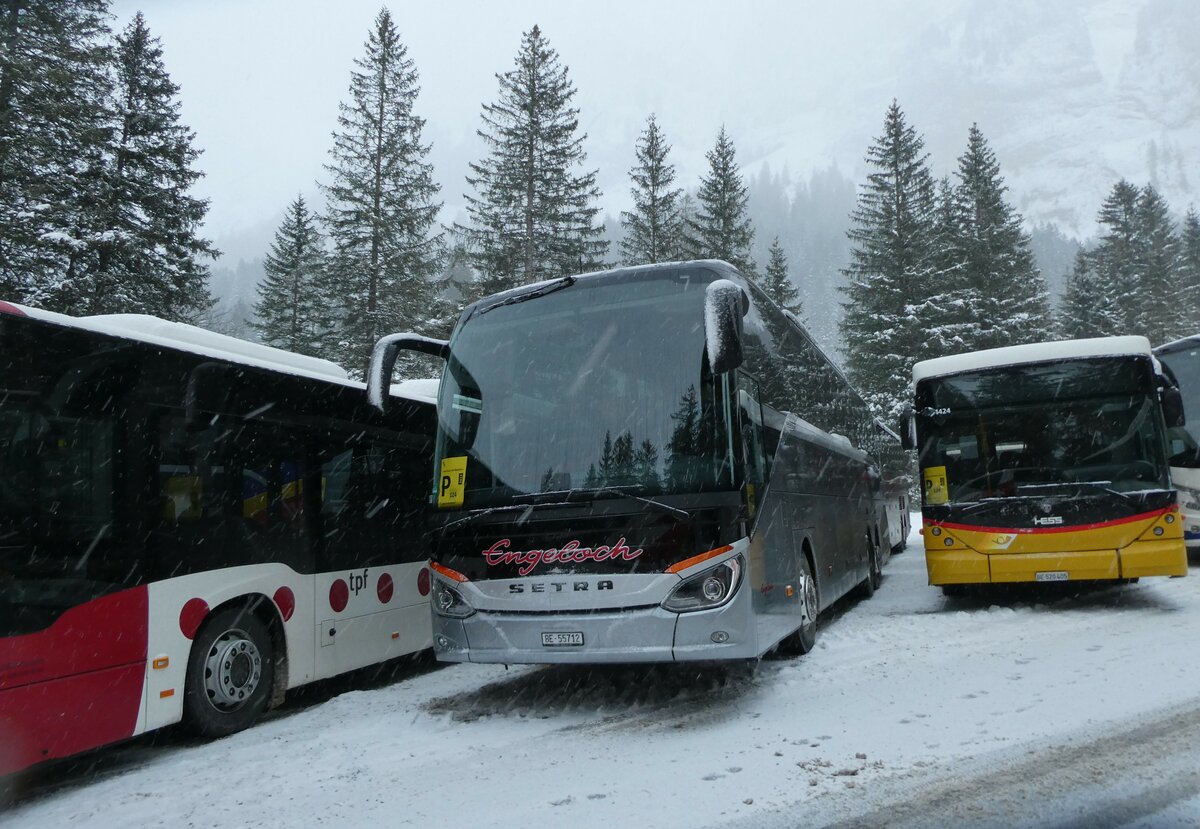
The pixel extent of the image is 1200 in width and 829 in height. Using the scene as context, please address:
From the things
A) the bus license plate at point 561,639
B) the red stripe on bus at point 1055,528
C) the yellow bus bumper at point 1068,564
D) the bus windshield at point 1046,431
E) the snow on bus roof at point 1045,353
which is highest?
the snow on bus roof at point 1045,353

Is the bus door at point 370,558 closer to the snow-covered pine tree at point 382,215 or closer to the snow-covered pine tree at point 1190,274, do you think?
the snow-covered pine tree at point 382,215

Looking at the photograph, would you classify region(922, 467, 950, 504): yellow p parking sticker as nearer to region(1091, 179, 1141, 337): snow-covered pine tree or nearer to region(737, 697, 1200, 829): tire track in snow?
region(737, 697, 1200, 829): tire track in snow

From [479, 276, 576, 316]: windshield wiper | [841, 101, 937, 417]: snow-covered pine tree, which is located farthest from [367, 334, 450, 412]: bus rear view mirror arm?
[841, 101, 937, 417]: snow-covered pine tree

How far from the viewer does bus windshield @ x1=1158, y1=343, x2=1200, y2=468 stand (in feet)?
44.8

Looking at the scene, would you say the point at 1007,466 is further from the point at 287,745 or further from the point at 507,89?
the point at 507,89

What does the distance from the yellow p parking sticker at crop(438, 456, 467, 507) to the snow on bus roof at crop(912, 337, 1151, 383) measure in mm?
6572

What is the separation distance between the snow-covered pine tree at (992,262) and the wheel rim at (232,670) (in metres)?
33.0

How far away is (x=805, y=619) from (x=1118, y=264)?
53.9 m

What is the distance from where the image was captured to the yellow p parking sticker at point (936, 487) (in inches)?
403

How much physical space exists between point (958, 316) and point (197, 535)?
113 feet

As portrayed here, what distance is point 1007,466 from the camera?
10016mm

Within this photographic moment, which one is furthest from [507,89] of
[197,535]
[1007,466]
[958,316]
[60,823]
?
[60,823]

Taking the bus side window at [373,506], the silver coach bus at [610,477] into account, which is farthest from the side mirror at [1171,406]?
the bus side window at [373,506]

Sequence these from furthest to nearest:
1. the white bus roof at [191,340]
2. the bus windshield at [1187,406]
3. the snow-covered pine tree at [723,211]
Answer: the snow-covered pine tree at [723,211], the bus windshield at [1187,406], the white bus roof at [191,340]
